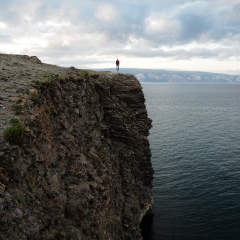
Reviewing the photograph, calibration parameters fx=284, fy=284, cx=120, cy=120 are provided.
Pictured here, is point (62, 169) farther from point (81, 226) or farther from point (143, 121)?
point (143, 121)

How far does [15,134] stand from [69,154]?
9.46 metres

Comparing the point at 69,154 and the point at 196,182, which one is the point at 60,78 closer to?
the point at 69,154

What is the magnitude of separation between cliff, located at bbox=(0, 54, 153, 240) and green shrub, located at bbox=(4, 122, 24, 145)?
70 mm

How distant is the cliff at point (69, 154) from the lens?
2006 cm

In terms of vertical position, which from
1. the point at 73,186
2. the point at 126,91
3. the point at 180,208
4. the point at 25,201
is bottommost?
the point at 180,208

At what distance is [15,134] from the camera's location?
20.5m

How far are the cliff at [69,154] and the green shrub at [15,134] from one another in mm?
70

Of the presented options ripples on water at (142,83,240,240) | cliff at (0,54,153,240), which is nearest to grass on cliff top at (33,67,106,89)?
cliff at (0,54,153,240)

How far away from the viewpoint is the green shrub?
20.1 meters

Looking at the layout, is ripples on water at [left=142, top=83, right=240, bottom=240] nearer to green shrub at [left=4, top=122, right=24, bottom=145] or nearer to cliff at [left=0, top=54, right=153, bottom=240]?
cliff at [left=0, top=54, right=153, bottom=240]

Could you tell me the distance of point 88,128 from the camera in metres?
35.6

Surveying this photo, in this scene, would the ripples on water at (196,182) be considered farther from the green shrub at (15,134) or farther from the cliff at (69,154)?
the green shrub at (15,134)

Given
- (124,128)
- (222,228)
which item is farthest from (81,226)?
(222,228)

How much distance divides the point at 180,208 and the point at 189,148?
32.0 metres
